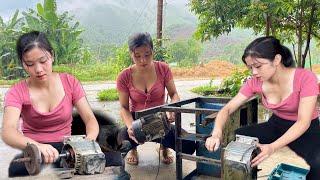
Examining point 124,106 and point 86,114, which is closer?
point 86,114

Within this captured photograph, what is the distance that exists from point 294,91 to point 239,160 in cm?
102

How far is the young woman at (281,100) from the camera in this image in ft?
7.89

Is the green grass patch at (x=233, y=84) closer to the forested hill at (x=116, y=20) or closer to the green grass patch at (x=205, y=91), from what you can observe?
the green grass patch at (x=205, y=91)

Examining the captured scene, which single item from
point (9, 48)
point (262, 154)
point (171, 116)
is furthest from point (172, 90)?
point (9, 48)

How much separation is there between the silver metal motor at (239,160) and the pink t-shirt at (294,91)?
0.85m

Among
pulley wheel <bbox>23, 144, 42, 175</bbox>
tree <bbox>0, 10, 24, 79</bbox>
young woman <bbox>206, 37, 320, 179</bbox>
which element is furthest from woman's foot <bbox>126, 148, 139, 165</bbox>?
tree <bbox>0, 10, 24, 79</bbox>

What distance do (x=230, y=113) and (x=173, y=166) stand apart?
1360mm

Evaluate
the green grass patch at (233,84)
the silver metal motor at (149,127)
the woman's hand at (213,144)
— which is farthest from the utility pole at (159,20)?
the woman's hand at (213,144)

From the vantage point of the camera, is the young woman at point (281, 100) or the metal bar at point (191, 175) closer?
the young woman at point (281, 100)

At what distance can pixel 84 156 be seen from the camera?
1706 mm

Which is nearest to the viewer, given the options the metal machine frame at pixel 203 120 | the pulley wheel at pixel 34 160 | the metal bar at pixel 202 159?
the pulley wheel at pixel 34 160

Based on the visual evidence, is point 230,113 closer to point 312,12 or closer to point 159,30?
point 312,12

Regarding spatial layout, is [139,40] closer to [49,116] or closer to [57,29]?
[49,116]

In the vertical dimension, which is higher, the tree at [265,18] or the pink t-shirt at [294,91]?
the tree at [265,18]
